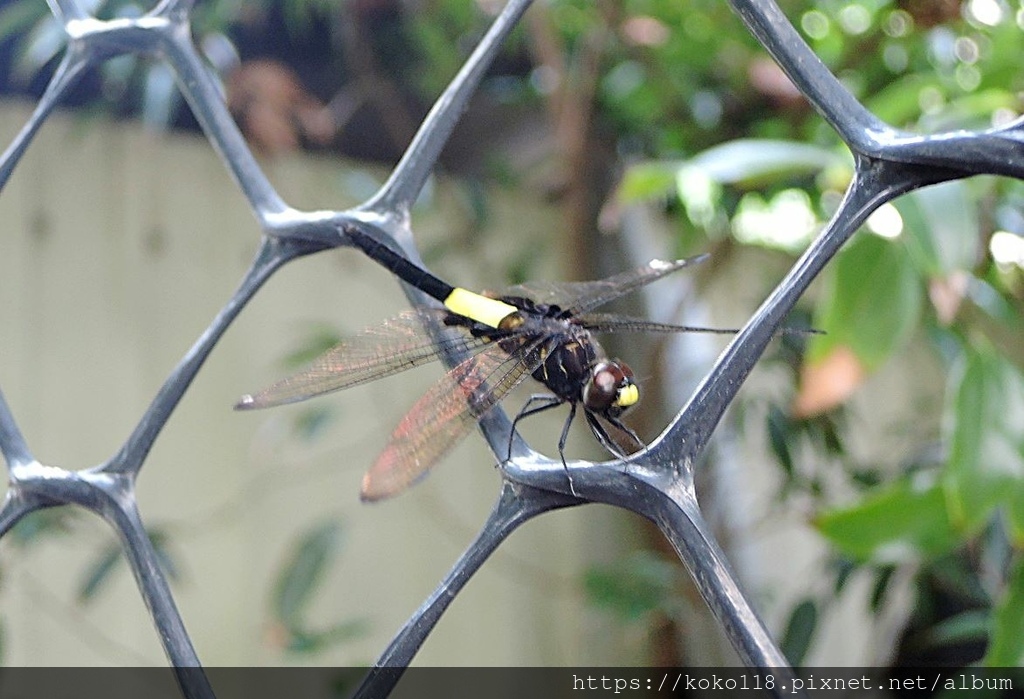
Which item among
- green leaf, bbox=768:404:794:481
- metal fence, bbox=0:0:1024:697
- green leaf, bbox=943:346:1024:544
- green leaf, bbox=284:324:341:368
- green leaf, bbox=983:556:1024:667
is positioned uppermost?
metal fence, bbox=0:0:1024:697

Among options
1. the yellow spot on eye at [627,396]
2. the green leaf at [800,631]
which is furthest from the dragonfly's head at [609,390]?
the green leaf at [800,631]

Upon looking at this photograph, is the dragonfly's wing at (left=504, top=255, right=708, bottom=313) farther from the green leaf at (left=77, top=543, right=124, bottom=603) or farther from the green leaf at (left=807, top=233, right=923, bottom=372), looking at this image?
the green leaf at (left=77, top=543, right=124, bottom=603)

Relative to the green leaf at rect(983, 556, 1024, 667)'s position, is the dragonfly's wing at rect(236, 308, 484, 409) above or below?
above

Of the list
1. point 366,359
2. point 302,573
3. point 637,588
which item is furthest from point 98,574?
point 366,359

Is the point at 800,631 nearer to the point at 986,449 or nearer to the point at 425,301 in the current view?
the point at 986,449

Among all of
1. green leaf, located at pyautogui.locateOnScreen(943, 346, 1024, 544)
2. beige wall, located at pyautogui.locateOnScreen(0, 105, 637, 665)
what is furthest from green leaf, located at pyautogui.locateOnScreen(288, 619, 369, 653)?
green leaf, located at pyautogui.locateOnScreen(943, 346, 1024, 544)

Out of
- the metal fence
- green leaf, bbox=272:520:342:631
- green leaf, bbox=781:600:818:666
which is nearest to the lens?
the metal fence

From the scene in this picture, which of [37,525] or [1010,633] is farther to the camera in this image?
[37,525]
